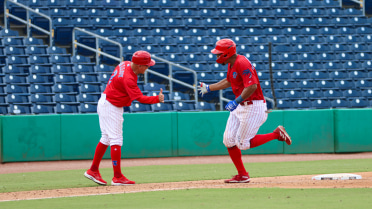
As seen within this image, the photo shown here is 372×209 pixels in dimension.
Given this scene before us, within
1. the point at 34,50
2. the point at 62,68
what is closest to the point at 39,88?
the point at 62,68

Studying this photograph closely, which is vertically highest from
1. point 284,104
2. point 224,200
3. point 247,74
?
point 247,74

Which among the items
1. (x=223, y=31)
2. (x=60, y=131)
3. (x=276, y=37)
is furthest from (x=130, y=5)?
(x=60, y=131)

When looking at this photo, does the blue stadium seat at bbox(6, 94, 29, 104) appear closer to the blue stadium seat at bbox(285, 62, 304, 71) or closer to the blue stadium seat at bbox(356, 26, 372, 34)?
the blue stadium seat at bbox(285, 62, 304, 71)

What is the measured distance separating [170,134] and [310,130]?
3.30 metres

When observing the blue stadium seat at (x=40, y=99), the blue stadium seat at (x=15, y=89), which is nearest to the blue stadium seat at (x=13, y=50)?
the blue stadium seat at (x=15, y=89)

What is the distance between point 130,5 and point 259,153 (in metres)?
8.57

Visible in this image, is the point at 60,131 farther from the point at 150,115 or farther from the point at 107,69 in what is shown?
the point at 107,69

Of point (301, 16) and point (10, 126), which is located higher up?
point (301, 16)

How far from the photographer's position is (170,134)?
43.3ft

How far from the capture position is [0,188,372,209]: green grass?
15.5 ft

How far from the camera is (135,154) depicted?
13.1 meters

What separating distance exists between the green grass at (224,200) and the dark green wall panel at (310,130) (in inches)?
304

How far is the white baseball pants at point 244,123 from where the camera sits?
6578mm

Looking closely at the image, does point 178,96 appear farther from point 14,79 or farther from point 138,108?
point 14,79
